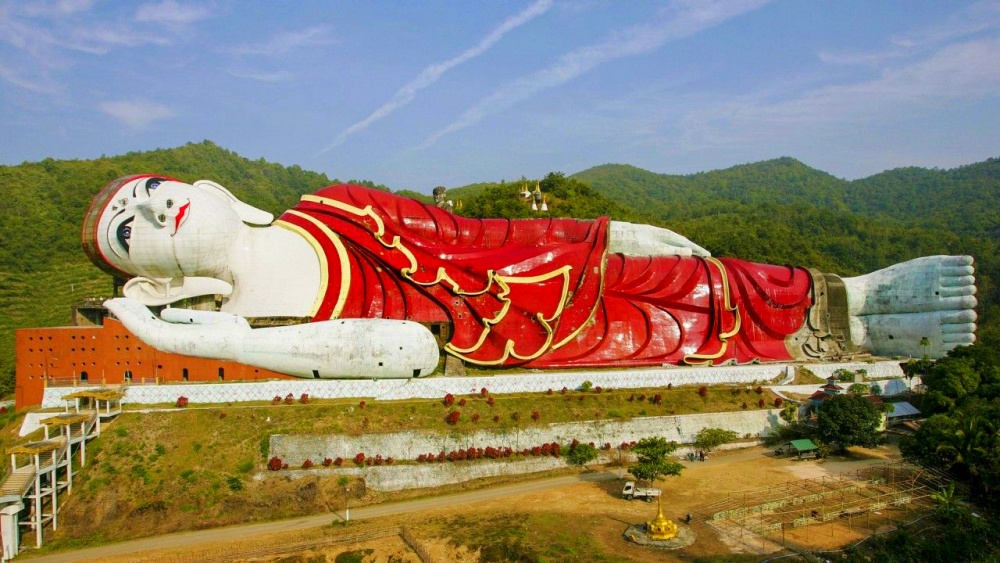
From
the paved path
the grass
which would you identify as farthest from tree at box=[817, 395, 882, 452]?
the paved path

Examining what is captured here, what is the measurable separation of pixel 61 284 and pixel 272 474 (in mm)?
22785

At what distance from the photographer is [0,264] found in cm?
3238

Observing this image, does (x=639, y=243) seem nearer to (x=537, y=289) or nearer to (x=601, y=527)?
(x=537, y=289)

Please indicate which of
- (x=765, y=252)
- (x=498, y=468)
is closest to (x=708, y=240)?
(x=765, y=252)

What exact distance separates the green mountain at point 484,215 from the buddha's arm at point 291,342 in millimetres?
8097

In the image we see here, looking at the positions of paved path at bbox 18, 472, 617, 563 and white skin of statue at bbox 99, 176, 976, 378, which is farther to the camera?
white skin of statue at bbox 99, 176, 976, 378

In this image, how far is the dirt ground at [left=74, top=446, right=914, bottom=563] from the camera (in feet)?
38.8

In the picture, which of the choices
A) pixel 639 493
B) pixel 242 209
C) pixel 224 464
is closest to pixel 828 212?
pixel 639 493

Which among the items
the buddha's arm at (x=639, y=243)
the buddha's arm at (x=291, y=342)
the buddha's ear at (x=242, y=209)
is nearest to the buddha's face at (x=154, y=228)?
the buddha's ear at (x=242, y=209)

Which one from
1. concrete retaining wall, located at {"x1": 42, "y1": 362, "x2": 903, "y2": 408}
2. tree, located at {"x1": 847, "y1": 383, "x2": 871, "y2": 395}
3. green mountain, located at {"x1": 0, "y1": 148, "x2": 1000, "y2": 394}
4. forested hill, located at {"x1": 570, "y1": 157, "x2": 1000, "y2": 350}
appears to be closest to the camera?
concrete retaining wall, located at {"x1": 42, "y1": 362, "x2": 903, "y2": 408}

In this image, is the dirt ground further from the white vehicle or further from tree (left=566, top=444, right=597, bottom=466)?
tree (left=566, top=444, right=597, bottom=466)

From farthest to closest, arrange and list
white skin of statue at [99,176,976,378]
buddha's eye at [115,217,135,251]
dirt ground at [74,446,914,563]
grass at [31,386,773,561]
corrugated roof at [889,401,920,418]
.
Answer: corrugated roof at [889,401,920,418]
buddha's eye at [115,217,135,251]
white skin of statue at [99,176,976,378]
grass at [31,386,773,561]
dirt ground at [74,446,914,563]

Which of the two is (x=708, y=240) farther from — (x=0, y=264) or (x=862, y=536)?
(x=0, y=264)

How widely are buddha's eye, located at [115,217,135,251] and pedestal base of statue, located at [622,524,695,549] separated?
1177cm
